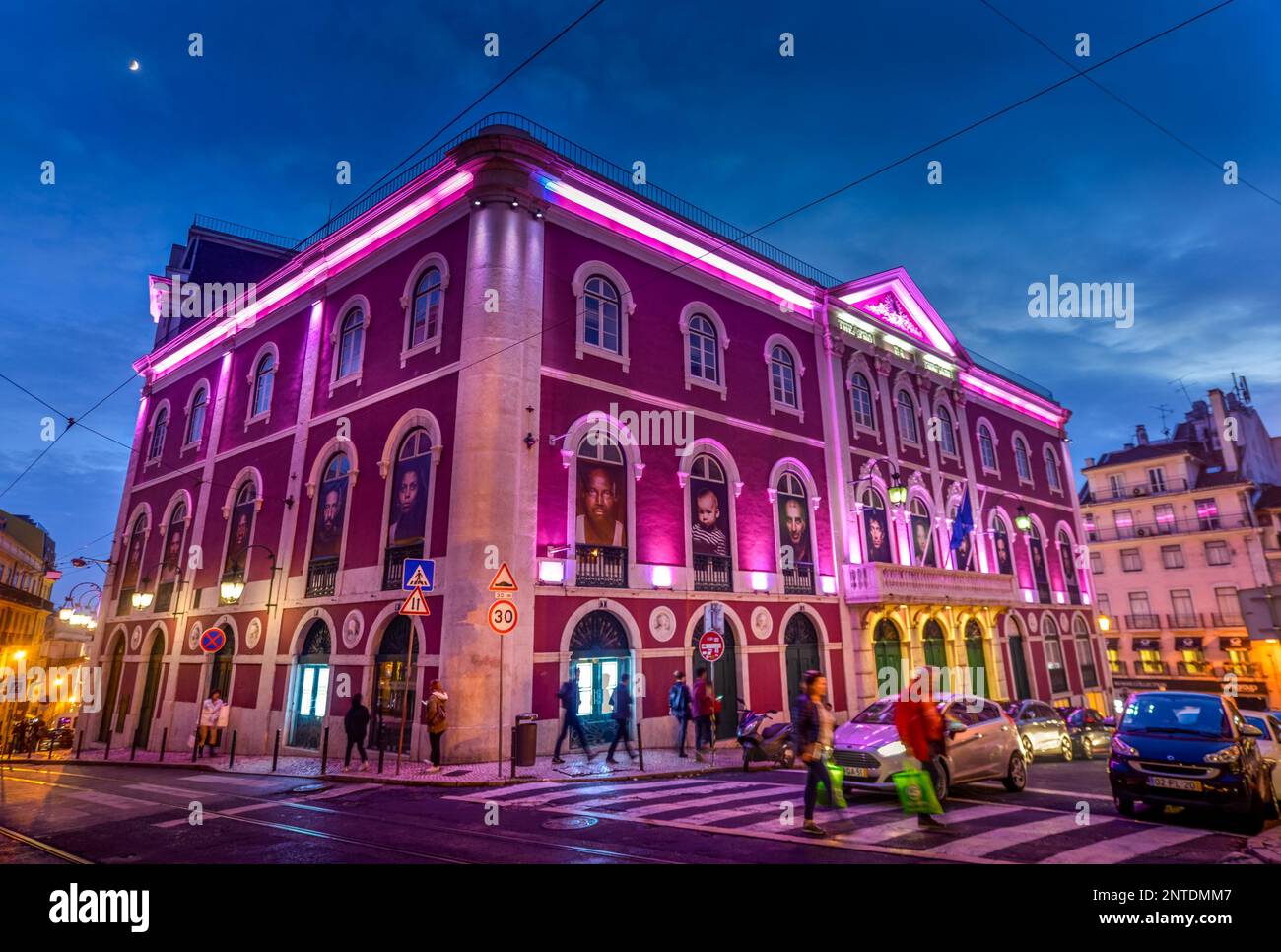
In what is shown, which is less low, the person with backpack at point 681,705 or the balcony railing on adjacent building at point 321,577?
the balcony railing on adjacent building at point 321,577

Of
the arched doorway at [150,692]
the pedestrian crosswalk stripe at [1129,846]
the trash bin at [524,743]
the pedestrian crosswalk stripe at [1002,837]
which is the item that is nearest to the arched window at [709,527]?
the trash bin at [524,743]

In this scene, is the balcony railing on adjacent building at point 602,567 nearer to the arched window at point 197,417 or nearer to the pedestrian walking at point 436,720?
the pedestrian walking at point 436,720

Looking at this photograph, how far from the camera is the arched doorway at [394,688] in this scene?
1485 cm

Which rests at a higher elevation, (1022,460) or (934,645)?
(1022,460)

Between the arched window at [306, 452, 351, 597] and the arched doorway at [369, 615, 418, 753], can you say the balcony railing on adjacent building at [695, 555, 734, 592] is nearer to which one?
the arched doorway at [369, 615, 418, 753]

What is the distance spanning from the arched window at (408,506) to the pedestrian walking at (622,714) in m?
5.63

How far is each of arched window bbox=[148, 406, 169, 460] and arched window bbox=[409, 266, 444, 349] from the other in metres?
16.9

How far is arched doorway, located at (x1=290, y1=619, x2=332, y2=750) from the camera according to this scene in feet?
56.0

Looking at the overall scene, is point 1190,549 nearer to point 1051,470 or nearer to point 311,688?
point 1051,470

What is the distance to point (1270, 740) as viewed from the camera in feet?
33.3

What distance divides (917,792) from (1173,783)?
331cm

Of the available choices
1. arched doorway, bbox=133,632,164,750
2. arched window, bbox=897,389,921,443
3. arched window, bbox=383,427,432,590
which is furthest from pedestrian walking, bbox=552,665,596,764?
arched window, bbox=897,389,921,443

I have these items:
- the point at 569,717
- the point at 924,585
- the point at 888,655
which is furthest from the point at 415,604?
the point at 924,585
